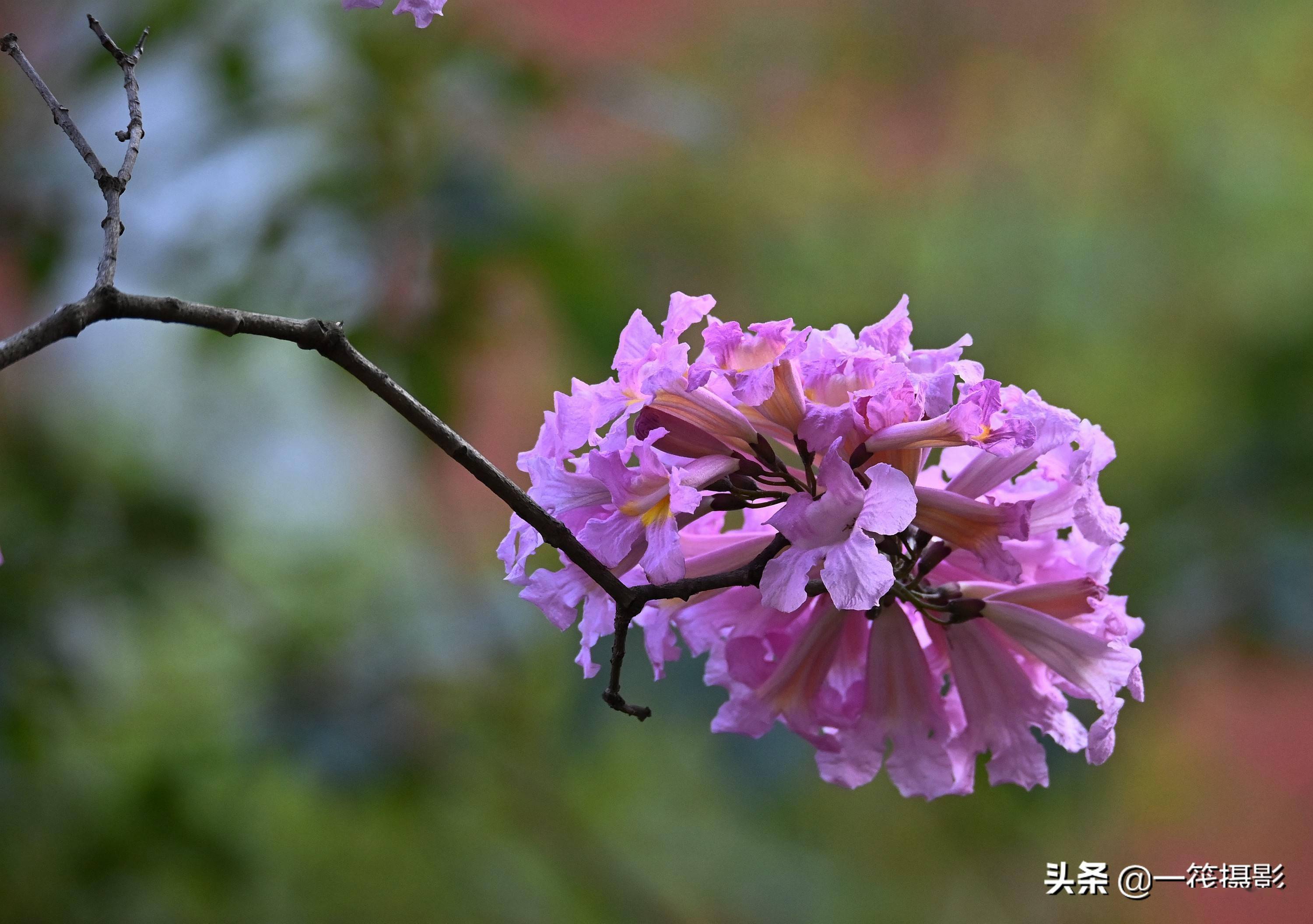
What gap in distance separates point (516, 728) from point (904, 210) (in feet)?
4.62

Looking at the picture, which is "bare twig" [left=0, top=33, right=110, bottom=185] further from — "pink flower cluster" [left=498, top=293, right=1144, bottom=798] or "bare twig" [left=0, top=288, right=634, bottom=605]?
"pink flower cluster" [left=498, top=293, right=1144, bottom=798]

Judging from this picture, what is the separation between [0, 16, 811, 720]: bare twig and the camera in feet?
1.09

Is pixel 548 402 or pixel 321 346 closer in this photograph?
pixel 321 346

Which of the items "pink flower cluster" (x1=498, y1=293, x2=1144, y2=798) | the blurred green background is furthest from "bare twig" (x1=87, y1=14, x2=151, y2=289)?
the blurred green background

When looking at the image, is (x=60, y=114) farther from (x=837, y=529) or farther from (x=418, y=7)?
(x=837, y=529)

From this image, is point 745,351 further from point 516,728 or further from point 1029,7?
point 1029,7

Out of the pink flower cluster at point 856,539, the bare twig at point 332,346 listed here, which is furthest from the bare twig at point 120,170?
the pink flower cluster at point 856,539

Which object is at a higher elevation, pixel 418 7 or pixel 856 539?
pixel 418 7

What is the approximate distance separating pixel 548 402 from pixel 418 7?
1684mm

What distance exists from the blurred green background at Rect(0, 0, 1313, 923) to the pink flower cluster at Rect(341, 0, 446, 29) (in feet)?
2.10

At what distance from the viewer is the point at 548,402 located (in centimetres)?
210

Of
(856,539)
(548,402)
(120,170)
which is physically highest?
(548,402)

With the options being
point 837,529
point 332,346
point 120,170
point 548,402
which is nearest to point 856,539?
point 837,529

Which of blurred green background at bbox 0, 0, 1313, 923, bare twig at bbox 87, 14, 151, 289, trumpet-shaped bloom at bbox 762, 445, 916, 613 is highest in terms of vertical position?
blurred green background at bbox 0, 0, 1313, 923
